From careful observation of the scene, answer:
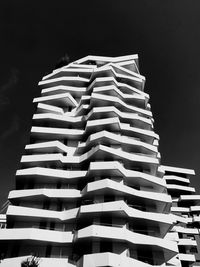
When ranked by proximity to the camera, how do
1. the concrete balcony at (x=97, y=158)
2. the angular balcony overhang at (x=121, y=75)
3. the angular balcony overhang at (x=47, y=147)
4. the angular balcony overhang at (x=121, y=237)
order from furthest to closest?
the angular balcony overhang at (x=121, y=75) → the angular balcony overhang at (x=47, y=147) → the concrete balcony at (x=97, y=158) → the angular balcony overhang at (x=121, y=237)

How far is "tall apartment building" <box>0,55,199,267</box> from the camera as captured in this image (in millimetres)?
27812

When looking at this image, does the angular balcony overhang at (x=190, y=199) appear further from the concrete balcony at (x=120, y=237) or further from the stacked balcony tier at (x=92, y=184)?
the concrete balcony at (x=120, y=237)

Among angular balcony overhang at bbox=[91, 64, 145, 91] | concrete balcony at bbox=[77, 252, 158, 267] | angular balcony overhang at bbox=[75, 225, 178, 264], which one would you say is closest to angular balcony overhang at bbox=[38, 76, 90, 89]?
angular balcony overhang at bbox=[91, 64, 145, 91]

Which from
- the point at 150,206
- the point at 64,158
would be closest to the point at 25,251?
the point at 64,158

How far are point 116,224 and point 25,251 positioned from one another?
10533mm

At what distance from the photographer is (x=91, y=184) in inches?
1220

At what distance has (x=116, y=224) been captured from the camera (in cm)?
2952

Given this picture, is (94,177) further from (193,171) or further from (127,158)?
(193,171)

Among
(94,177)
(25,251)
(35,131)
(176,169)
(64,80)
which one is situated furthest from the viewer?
(176,169)

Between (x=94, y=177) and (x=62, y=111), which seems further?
(x=62, y=111)

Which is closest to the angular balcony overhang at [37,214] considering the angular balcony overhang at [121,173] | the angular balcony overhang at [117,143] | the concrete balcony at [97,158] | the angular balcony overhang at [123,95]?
the angular balcony overhang at [121,173]

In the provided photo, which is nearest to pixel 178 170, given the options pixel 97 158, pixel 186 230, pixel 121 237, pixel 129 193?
pixel 186 230

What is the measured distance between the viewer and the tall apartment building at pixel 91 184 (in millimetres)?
27812

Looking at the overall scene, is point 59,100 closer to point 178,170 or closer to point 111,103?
point 111,103
